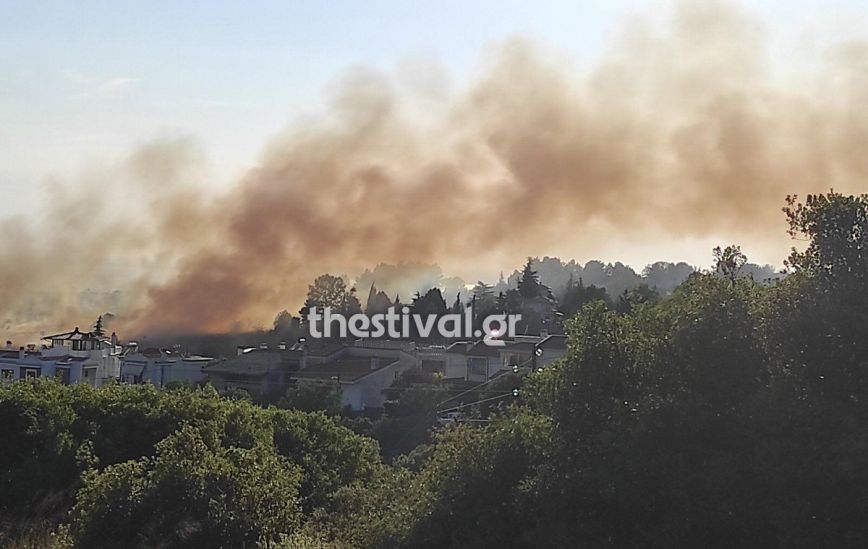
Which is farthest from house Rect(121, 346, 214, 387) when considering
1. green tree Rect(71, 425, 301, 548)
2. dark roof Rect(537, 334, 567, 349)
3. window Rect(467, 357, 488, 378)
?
green tree Rect(71, 425, 301, 548)

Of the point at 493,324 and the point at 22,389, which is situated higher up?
the point at 493,324

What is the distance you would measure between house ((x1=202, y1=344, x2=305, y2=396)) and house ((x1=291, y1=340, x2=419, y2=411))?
736 millimetres

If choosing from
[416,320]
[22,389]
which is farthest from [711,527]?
[416,320]

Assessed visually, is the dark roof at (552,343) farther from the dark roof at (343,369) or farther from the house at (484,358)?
the dark roof at (343,369)

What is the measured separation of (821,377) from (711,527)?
177 cm

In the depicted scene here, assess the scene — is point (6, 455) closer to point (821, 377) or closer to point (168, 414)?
point (168, 414)

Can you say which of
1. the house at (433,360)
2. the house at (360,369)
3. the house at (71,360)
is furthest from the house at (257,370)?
the house at (433,360)

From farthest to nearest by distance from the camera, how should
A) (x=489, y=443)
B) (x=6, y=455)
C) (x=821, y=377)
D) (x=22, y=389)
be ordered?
1. (x=22, y=389)
2. (x=6, y=455)
3. (x=489, y=443)
4. (x=821, y=377)

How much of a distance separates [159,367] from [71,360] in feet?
13.3

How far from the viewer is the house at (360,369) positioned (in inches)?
1553

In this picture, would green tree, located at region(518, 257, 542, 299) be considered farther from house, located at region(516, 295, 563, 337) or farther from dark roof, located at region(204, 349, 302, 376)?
dark roof, located at region(204, 349, 302, 376)

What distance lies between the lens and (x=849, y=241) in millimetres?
9023

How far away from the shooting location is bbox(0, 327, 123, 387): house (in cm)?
4047

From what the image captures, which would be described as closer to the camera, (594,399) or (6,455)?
(594,399)
